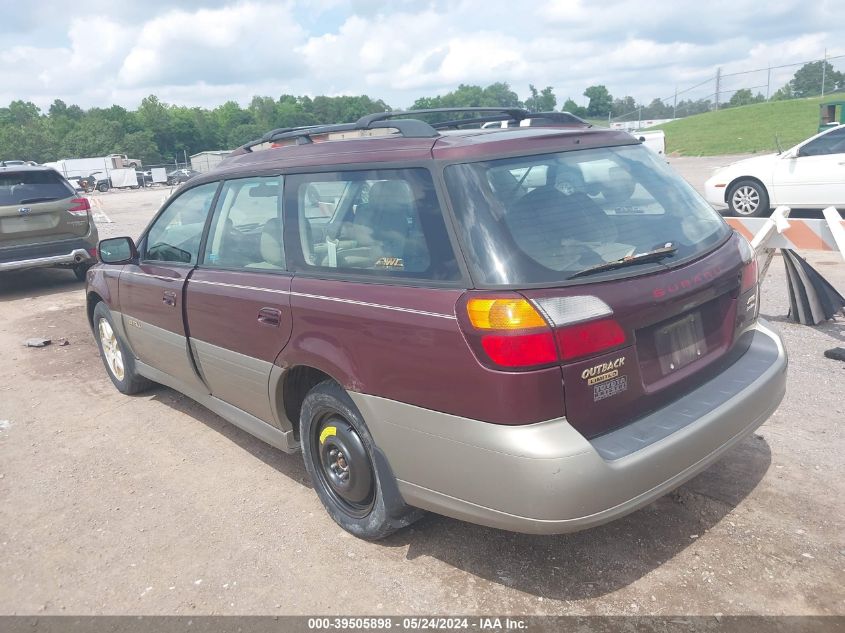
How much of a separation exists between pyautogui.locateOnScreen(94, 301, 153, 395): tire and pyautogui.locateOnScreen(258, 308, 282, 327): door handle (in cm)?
234

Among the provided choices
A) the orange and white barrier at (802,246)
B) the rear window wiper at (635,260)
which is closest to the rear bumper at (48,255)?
the orange and white barrier at (802,246)

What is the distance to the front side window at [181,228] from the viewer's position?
14.1 ft

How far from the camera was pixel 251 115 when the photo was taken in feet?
464

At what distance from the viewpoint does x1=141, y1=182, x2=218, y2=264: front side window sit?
4.29 metres

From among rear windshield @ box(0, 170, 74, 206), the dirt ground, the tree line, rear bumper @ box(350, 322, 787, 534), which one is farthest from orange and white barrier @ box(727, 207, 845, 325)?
the tree line

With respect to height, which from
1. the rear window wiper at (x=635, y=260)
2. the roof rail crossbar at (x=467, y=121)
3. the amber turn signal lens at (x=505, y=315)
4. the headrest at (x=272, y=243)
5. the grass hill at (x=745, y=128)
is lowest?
the grass hill at (x=745, y=128)

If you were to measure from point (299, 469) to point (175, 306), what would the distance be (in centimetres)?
128

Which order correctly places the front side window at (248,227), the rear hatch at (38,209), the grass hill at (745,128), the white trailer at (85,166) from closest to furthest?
the front side window at (248,227), the rear hatch at (38,209), the grass hill at (745,128), the white trailer at (85,166)

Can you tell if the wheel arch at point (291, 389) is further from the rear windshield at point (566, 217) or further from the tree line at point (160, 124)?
the tree line at point (160, 124)

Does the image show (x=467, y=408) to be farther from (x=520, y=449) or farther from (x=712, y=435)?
(x=712, y=435)

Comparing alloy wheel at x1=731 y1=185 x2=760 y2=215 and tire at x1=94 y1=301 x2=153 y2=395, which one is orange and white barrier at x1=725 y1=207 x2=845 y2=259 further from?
alloy wheel at x1=731 y1=185 x2=760 y2=215

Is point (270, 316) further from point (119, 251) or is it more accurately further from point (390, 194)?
point (119, 251)

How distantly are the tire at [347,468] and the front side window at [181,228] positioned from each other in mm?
1475

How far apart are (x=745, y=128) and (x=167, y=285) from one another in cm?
4354
